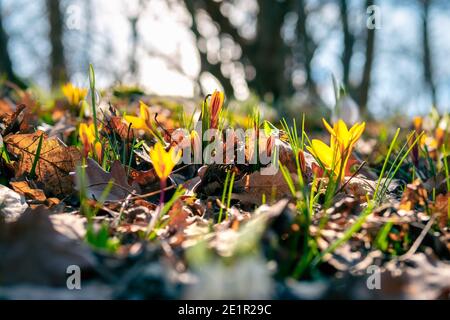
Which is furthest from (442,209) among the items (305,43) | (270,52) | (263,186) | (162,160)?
(305,43)

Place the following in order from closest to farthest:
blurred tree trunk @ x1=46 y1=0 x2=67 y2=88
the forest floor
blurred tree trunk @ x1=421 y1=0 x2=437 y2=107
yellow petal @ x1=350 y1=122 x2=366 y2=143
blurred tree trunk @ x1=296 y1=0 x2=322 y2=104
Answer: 1. the forest floor
2. yellow petal @ x1=350 y1=122 x2=366 y2=143
3. blurred tree trunk @ x1=296 y1=0 x2=322 y2=104
4. blurred tree trunk @ x1=46 y1=0 x2=67 y2=88
5. blurred tree trunk @ x1=421 y1=0 x2=437 y2=107

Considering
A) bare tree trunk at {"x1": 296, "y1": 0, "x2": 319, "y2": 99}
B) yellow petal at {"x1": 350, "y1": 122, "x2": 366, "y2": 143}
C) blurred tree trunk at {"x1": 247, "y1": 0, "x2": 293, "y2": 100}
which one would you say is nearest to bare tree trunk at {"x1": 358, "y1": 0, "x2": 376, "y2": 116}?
bare tree trunk at {"x1": 296, "y1": 0, "x2": 319, "y2": 99}

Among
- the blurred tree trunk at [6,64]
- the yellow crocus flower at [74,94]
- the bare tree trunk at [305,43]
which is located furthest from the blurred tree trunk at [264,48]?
Answer: the yellow crocus flower at [74,94]

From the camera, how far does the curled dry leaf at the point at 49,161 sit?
1732 millimetres

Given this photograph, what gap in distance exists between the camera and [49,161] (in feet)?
5.76

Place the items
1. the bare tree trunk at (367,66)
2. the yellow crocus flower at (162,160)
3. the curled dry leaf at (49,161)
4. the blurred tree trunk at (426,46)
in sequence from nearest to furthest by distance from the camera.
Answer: the yellow crocus flower at (162,160) < the curled dry leaf at (49,161) < the bare tree trunk at (367,66) < the blurred tree trunk at (426,46)

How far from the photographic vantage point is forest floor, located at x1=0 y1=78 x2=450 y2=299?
984mm

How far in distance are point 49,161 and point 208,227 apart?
77 cm

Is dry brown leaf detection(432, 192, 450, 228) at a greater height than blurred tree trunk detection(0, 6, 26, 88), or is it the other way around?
blurred tree trunk detection(0, 6, 26, 88)

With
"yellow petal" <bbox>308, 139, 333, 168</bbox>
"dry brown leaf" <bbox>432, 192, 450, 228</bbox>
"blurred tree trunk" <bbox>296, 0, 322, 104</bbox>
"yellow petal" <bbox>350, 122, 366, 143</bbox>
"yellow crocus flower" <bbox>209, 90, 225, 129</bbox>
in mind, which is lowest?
"dry brown leaf" <bbox>432, 192, 450, 228</bbox>

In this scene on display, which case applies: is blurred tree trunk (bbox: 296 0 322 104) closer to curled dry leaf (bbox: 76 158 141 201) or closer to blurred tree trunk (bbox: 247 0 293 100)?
blurred tree trunk (bbox: 247 0 293 100)

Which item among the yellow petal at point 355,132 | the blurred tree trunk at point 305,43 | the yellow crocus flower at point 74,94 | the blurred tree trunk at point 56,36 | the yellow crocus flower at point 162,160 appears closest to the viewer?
the yellow crocus flower at point 162,160

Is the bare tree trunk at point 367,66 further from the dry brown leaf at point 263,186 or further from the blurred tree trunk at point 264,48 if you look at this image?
the dry brown leaf at point 263,186
